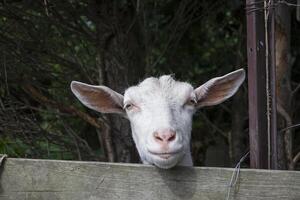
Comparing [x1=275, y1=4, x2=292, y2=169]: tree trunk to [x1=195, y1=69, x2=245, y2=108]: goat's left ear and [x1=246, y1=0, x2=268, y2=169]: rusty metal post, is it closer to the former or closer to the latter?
[x1=195, y1=69, x2=245, y2=108]: goat's left ear

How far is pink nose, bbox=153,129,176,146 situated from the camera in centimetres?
300

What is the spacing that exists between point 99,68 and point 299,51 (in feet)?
9.86

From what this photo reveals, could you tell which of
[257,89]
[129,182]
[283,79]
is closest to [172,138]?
[129,182]

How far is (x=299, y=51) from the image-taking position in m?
7.67

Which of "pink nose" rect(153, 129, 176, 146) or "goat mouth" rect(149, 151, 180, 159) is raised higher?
"pink nose" rect(153, 129, 176, 146)

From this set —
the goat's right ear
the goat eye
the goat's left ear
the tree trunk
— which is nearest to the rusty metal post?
the goat's left ear

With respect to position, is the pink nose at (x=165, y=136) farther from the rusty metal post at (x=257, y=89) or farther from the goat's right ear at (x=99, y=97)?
the goat's right ear at (x=99, y=97)

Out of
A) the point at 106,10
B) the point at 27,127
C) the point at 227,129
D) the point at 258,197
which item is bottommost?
the point at 227,129

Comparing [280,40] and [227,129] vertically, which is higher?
[280,40]

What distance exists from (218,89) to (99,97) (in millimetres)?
789

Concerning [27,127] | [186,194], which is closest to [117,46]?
[27,127]

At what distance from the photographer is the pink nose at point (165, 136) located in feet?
9.85

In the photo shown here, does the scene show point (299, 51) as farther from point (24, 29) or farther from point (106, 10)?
point (24, 29)

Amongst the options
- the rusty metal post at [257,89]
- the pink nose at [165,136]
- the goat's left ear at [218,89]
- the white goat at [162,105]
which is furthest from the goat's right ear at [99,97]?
the rusty metal post at [257,89]
